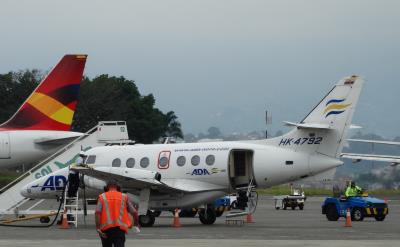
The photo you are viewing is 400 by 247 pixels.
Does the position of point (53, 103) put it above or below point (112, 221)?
above

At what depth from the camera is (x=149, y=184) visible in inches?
1534

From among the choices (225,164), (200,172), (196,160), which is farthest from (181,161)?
(225,164)

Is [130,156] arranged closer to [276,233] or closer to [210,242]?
[276,233]

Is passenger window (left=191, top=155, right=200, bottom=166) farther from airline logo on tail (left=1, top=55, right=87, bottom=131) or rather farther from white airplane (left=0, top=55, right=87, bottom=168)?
airline logo on tail (left=1, top=55, right=87, bottom=131)

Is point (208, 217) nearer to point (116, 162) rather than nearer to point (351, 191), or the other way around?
point (116, 162)

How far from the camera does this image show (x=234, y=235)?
32.8 m

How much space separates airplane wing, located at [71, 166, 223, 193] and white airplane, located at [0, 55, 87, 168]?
42.2 feet

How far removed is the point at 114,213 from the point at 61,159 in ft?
82.2

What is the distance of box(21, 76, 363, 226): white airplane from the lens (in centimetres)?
3881

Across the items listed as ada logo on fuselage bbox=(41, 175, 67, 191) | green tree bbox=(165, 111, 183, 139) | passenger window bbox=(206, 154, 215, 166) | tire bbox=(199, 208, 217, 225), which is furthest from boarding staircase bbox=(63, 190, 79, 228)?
green tree bbox=(165, 111, 183, 139)

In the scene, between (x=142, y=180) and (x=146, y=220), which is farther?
(x=146, y=220)

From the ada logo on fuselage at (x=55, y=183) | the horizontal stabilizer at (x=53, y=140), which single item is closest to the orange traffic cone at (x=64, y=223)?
the ada logo on fuselage at (x=55, y=183)

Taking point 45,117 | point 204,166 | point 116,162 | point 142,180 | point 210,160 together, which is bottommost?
point 142,180

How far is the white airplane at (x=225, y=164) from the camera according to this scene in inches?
1528
